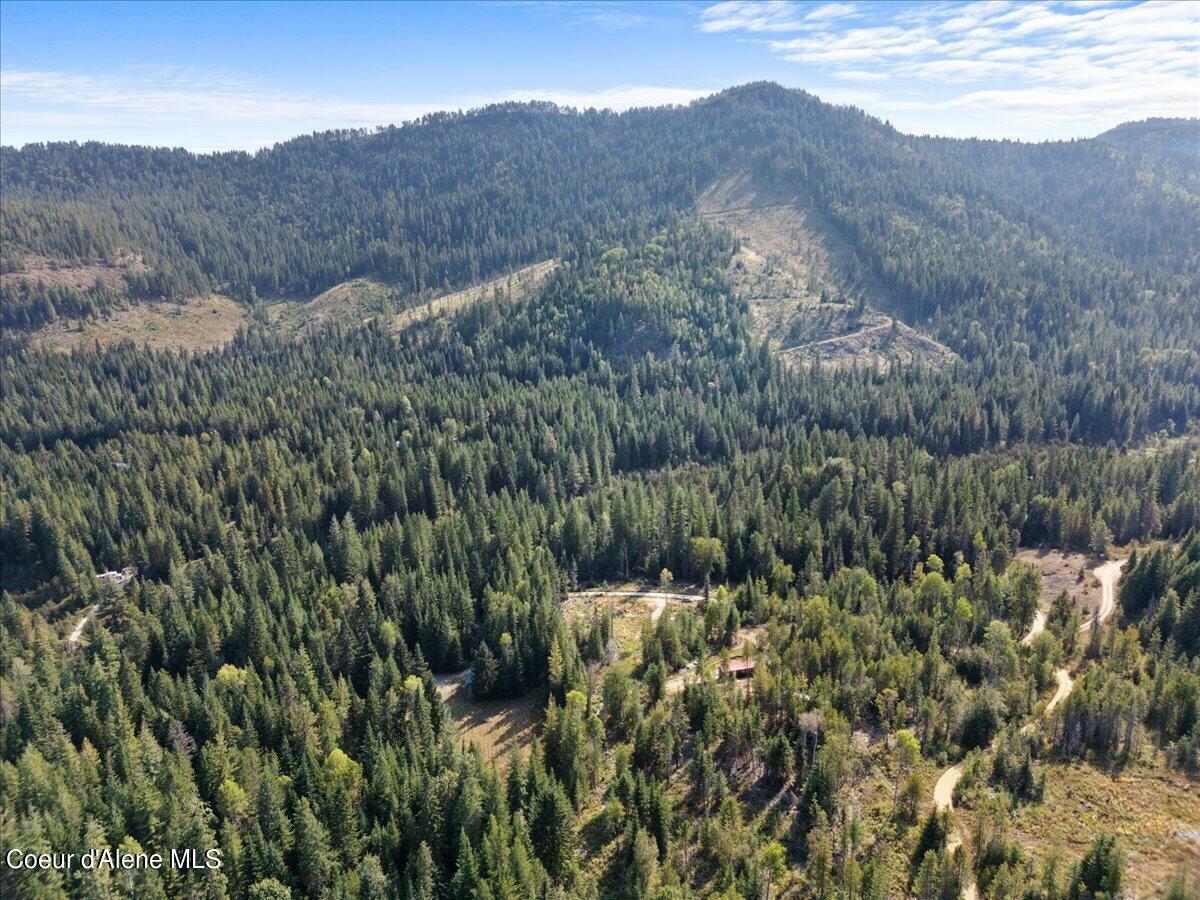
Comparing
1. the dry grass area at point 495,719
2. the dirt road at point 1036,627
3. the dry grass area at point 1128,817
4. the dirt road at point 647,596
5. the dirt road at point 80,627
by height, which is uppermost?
the dry grass area at point 1128,817

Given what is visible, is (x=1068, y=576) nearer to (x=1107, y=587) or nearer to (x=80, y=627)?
(x=1107, y=587)

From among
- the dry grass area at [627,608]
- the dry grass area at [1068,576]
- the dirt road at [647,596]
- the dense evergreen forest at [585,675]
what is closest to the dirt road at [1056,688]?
the dry grass area at [1068,576]

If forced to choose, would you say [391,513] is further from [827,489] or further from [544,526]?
[827,489]

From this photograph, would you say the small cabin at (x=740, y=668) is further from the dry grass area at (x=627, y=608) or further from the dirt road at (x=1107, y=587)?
the dirt road at (x=1107, y=587)

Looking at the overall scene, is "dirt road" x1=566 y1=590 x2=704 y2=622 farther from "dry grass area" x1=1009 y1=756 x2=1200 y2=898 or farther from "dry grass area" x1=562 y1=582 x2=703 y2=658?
"dry grass area" x1=1009 y1=756 x2=1200 y2=898

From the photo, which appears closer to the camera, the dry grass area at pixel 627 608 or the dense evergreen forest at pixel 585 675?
the dense evergreen forest at pixel 585 675

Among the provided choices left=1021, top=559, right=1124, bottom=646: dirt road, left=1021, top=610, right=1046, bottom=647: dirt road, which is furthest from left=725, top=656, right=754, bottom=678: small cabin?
left=1021, top=610, right=1046, bottom=647: dirt road

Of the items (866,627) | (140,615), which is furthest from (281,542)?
(866,627)
